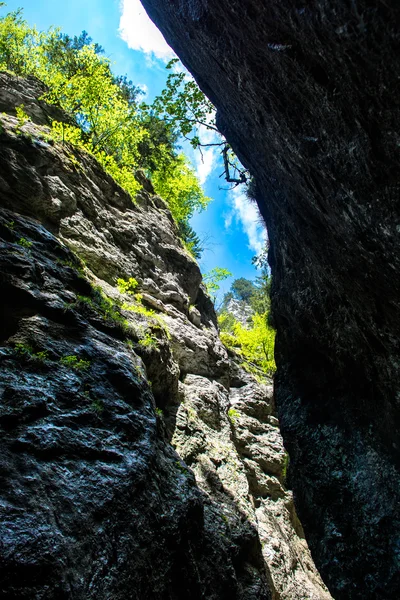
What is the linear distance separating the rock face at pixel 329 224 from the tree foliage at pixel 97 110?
25.5 ft

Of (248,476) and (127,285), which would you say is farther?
(248,476)

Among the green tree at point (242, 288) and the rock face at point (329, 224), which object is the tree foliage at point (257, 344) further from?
the green tree at point (242, 288)

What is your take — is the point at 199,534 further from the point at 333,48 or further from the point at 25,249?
the point at 333,48

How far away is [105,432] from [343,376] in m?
5.58

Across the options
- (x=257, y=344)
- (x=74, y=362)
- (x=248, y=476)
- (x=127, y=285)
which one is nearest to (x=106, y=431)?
(x=74, y=362)

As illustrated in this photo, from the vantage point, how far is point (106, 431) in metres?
6.06

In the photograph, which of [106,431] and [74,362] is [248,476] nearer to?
[106,431]

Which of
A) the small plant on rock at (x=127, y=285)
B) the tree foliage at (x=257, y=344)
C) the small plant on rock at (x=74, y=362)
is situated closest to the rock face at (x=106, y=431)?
the small plant on rock at (x=74, y=362)

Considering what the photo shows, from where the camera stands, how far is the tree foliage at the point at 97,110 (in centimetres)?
1927

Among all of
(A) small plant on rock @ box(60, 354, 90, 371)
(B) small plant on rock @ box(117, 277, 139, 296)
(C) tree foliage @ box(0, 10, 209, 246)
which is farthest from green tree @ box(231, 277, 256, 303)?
(A) small plant on rock @ box(60, 354, 90, 371)

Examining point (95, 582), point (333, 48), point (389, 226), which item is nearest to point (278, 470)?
point (95, 582)

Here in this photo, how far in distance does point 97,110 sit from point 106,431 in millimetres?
20557

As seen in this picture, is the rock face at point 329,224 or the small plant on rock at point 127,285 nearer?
the rock face at point 329,224

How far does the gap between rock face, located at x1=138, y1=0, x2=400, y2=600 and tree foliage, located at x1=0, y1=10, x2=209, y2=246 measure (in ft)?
25.5
